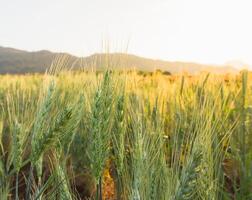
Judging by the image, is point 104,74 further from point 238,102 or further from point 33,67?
point 33,67

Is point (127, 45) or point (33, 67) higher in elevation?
point (127, 45)

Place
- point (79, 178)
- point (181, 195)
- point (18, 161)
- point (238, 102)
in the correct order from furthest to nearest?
1. point (79, 178)
2. point (238, 102)
3. point (18, 161)
4. point (181, 195)

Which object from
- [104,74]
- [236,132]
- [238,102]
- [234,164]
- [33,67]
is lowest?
[33,67]

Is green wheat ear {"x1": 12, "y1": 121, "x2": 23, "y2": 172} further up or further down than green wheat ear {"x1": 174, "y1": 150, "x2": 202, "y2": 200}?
further down

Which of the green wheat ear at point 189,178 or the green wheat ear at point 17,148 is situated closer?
the green wheat ear at point 189,178

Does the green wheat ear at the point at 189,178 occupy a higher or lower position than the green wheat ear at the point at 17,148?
higher

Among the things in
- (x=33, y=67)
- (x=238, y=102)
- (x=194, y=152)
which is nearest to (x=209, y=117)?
(x=194, y=152)

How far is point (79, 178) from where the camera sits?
389 centimetres

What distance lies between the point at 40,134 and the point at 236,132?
1.11 meters

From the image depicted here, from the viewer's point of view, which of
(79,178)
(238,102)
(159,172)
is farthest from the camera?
(79,178)

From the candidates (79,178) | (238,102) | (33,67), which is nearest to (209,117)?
(238,102)

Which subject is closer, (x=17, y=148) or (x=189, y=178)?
(x=189, y=178)

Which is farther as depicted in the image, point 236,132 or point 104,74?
point 236,132

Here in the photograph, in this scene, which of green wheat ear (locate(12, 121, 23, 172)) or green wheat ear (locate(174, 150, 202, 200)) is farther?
green wheat ear (locate(12, 121, 23, 172))
